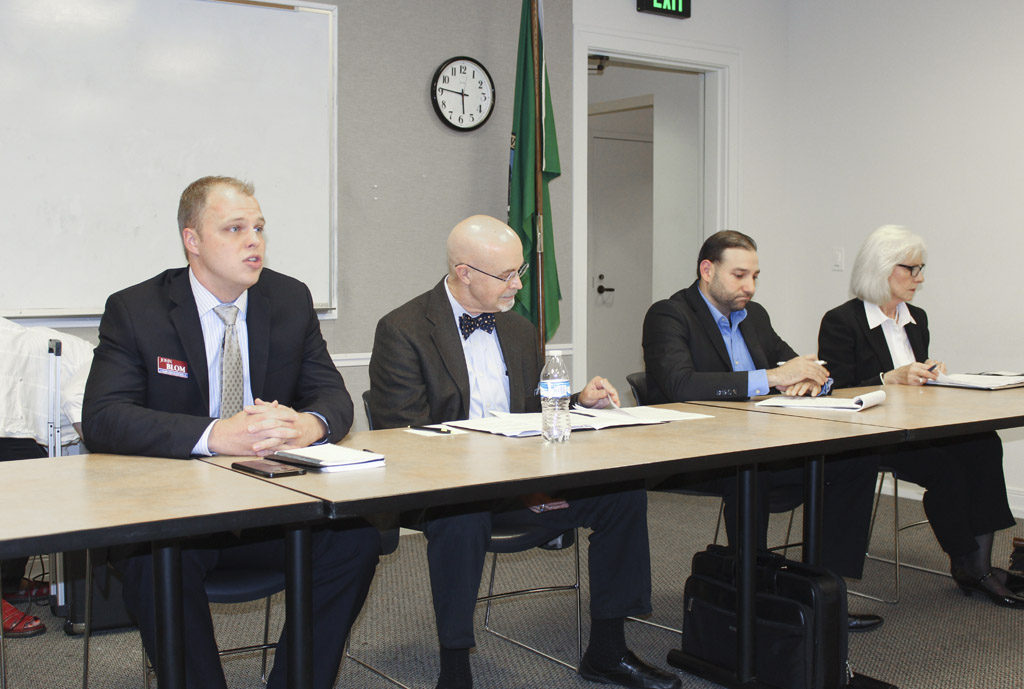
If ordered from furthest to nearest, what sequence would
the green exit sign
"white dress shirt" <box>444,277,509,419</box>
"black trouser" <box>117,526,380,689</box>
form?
the green exit sign
"white dress shirt" <box>444,277,509,419</box>
"black trouser" <box>117,526,380,689</box>

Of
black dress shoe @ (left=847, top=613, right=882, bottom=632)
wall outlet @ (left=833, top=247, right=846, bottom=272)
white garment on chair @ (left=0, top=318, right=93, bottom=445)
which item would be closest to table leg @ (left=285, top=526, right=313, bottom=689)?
white garment on chair @ (left=0, top=318, right=93, bottom=445)

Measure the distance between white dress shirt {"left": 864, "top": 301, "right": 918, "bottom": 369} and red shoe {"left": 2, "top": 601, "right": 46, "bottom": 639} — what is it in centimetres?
310

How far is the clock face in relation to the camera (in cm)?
464

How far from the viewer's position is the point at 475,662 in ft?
9.64

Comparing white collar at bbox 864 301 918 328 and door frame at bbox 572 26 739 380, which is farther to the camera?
door frame at bbox 572 26 739 380

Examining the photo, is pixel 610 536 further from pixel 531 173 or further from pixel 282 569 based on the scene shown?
pixel 531 173

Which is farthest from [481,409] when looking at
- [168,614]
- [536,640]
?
[168,614]

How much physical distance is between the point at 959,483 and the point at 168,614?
271 cm

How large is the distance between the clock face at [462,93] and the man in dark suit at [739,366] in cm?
169

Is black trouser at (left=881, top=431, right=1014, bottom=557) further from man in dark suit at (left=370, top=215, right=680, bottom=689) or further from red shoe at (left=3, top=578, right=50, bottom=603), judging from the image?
red shoe at (left=3, top=578, right=50, bottom=603)

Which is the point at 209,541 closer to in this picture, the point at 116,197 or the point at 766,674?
the point at 766,674

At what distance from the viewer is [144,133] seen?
13.1 ft

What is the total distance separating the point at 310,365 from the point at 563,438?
74cm

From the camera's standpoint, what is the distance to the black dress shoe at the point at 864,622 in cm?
319
